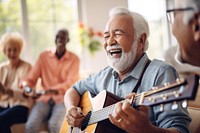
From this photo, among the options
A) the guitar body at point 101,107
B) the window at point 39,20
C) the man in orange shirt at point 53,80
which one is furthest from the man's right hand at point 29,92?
the guitar body at point 101,107

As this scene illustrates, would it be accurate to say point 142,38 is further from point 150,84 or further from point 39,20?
point 39,20

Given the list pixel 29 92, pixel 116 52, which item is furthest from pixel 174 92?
pixel 29 92

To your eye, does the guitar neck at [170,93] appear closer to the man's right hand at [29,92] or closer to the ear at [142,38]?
the ear at [142,38]

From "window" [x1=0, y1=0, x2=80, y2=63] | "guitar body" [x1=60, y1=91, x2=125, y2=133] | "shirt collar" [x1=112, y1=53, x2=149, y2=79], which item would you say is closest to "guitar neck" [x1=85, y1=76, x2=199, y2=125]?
"guitar body" [x1=60, y1=91, x2=125, y2=133]

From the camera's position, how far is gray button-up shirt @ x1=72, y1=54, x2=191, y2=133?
4.73 feet

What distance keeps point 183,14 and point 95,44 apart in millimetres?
3486

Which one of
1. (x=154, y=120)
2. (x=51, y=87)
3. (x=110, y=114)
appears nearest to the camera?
(x=110, y=114)

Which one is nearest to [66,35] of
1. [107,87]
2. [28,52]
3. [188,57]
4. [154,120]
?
[28,52]

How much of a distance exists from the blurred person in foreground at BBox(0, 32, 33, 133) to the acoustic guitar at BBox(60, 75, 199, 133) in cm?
140

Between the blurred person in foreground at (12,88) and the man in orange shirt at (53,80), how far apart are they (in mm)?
82

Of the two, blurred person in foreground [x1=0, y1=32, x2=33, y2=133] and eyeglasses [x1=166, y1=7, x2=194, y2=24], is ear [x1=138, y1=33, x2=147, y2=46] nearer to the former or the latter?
eyeglasses [x1=166, y1=7, x2=194, y2=24]

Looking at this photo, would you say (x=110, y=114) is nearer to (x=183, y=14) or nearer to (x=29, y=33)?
(x=183, y=14)

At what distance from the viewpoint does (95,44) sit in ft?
14.5

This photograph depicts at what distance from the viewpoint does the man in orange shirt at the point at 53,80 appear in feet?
10.8
